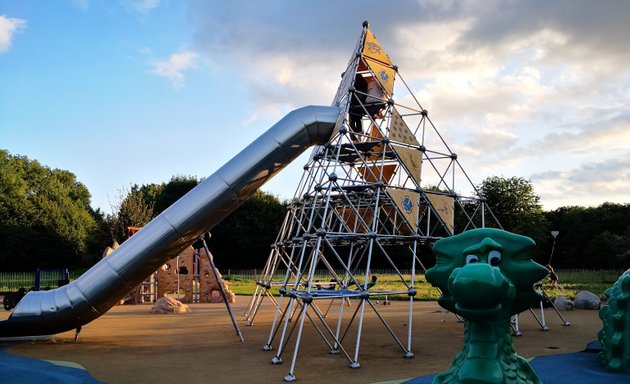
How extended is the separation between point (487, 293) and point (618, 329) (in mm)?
5808

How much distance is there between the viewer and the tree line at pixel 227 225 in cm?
4206

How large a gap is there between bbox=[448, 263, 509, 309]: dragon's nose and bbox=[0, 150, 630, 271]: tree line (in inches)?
1432

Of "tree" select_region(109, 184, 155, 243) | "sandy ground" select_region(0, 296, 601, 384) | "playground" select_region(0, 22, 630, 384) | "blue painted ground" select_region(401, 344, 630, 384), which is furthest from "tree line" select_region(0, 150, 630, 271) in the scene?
"blue painted ground" select_region(401, 344, 630, 384)

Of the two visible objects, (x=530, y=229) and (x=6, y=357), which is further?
(x=530, y=229)

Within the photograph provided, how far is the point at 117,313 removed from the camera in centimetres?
2117

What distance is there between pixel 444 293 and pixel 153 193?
166ft

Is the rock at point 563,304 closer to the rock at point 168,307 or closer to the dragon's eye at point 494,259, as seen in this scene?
the rock at point 168,307

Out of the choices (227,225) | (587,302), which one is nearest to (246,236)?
(227,225)

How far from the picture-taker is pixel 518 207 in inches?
1710

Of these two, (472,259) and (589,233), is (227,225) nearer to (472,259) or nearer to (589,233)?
(589,233)

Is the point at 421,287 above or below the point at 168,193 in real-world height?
below

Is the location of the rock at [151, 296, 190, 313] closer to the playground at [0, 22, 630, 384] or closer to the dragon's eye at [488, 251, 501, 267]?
the playground at [0, 22, 630, 384]

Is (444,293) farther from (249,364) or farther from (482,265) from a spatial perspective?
(249,364)

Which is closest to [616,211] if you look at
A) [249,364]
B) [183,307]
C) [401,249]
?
[401,249]
